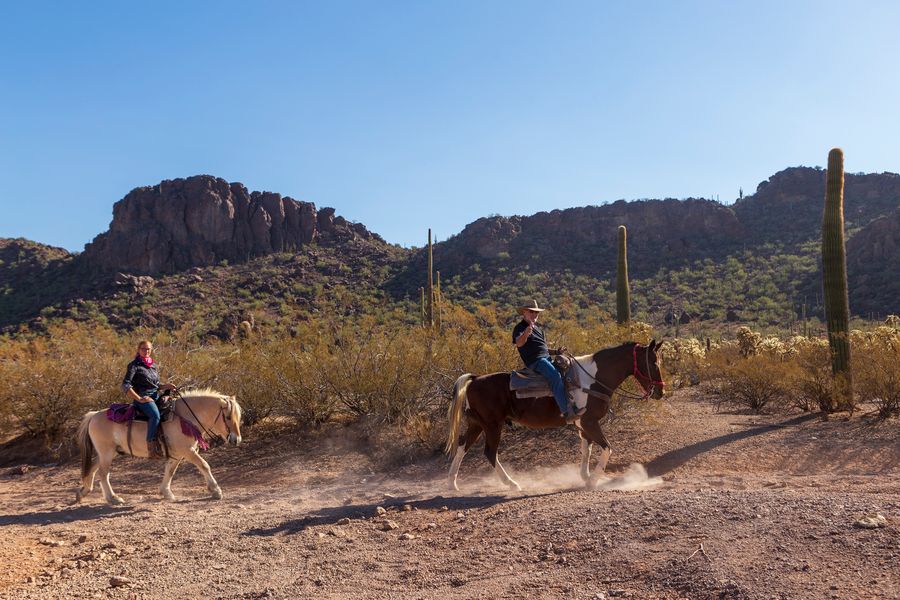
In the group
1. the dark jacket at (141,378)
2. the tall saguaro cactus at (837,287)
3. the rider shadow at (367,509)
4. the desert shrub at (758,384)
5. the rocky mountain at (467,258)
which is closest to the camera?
the rider shadow at (367,509)

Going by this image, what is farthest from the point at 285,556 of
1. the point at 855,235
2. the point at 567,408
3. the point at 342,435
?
the point at 855,235

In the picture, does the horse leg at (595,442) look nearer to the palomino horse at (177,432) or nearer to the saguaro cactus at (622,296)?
the palomino horse at (177,432)

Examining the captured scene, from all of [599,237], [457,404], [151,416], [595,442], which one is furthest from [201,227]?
[595,442]

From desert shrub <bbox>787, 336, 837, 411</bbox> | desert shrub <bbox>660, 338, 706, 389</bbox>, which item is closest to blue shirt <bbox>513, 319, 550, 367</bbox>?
desert shrub <bbox>787, 336, 837, 411</bbox>

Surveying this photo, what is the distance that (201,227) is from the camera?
194 ft

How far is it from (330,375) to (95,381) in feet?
16.2

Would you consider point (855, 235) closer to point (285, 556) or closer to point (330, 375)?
point (330, 375)

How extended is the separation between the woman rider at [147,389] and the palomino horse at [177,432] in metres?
0.14

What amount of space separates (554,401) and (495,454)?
1.06 metres

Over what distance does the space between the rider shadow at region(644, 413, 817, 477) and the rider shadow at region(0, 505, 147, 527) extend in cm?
719

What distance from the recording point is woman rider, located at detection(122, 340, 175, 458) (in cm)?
841

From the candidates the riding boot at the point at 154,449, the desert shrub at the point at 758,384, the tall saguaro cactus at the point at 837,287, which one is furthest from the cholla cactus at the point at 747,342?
the riding boot at the point at 154,449

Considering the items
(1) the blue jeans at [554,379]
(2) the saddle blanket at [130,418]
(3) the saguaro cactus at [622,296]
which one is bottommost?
(2) the saddle blanket at [130,418]

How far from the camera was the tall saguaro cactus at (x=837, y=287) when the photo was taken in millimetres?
12625
